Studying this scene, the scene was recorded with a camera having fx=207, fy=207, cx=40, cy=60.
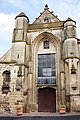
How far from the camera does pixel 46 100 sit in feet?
64.8

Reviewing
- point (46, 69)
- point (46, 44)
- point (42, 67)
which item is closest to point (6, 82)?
point (42, 67)

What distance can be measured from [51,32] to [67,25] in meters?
1.81

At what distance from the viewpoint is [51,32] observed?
840 inches

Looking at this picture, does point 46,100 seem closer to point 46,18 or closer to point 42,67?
point 42,67

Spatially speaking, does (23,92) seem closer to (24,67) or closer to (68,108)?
(24,67)

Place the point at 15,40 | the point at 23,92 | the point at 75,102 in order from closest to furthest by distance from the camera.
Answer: the point at 75,102
the point at 23,92
the point at 15,40

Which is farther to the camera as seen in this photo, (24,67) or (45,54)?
(45,54)

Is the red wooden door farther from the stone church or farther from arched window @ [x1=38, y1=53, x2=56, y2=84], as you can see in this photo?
arched window @ [x1=38, y1=53, x2=56, y2=84]

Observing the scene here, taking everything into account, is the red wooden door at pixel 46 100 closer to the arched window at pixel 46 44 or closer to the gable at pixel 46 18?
the arched window at pixel 46 44

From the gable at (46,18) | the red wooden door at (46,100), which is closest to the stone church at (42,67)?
the red wooden door at (46,100)

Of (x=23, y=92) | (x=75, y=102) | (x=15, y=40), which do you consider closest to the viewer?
(x=75, y=102)

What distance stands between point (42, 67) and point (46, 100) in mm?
3271

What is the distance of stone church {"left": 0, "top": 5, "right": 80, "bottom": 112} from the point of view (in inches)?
731

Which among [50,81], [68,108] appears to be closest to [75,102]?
[68,108]
